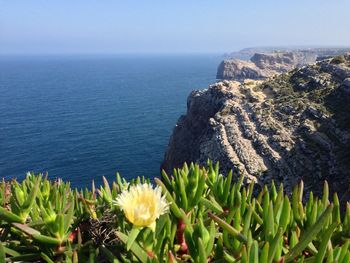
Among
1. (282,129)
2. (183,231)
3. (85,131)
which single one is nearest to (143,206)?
(183,231)

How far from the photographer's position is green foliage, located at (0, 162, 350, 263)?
107 inches

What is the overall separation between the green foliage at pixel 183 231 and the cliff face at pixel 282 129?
2284 cm

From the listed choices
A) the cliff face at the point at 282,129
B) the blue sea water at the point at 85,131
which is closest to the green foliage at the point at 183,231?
the cliff face at the point at 282,129

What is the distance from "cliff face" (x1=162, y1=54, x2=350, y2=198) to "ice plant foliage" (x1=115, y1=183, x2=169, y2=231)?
2375 centimetres

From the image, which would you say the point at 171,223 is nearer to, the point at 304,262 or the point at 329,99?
the point at 304,262

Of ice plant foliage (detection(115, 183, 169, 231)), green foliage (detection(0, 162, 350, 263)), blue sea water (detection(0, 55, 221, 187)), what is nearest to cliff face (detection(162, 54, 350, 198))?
blue sea water (detection(0, 55, 221, 187))

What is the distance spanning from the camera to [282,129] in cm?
3438

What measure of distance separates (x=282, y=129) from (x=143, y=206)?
3325cm

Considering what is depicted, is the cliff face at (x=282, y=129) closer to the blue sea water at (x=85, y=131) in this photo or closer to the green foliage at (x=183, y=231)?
the blue sea water at (x=85, y=131)

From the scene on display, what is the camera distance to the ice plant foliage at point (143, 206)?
2623 millimetres

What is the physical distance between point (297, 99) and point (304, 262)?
39.0 m

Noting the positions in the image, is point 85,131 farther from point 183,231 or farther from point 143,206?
point 143,206

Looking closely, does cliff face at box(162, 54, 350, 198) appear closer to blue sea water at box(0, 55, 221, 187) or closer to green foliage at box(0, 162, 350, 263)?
blue sea water at box(0, 55, 221, 187)

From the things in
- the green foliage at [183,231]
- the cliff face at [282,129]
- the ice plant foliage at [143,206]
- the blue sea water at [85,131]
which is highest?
the ice plant foliage at [143,206]
